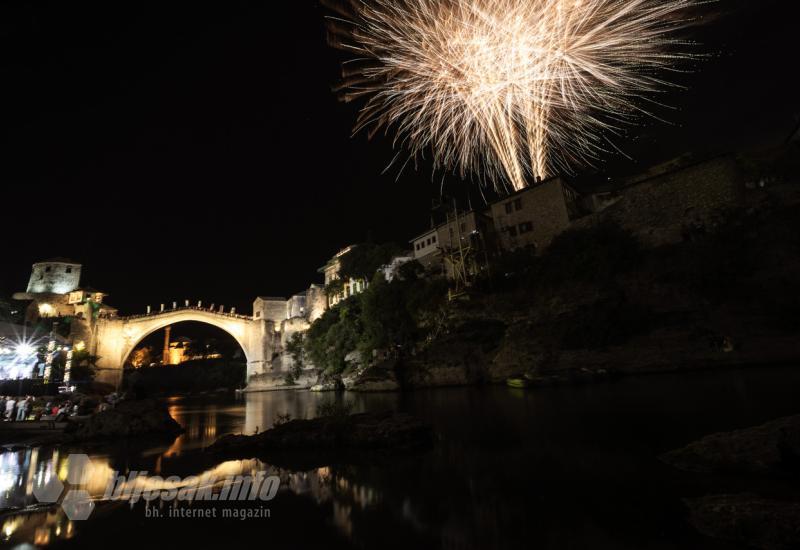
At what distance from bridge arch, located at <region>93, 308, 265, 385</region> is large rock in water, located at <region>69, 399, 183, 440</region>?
43.5 meters

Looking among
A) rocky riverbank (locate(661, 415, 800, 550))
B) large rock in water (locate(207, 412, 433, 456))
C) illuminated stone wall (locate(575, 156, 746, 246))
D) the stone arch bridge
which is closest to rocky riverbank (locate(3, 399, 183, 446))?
large rock in water (locate(207, 412, 433, 456))

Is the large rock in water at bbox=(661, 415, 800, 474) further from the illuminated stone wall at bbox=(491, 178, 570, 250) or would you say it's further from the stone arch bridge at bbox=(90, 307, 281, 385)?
the stone arch bridge at bbox=(90, 307, 281, 385)

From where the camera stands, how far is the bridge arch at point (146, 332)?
47.9 metres

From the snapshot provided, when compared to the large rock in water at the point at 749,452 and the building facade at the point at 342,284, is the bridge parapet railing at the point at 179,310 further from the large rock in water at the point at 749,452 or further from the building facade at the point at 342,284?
the large rock in water at the point at 749,452

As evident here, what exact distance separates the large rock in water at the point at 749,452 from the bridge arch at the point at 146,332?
197 feet

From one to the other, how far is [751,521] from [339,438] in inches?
311

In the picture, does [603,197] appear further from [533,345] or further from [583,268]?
[533,345]

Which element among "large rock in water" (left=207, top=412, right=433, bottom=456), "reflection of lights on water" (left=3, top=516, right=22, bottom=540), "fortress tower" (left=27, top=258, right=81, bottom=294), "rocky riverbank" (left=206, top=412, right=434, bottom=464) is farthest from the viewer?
"fortress tower" (left=27, top=258, right=81, bottom=294)

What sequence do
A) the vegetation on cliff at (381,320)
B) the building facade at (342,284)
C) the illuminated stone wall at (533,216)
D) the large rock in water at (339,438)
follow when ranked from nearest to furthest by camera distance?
the large rock in water at (339,438) → the illuminated stone wall at (533,216) → the vegetation on cliff at (381,320) → the building facade at (342,284)

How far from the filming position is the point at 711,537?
3463 mm

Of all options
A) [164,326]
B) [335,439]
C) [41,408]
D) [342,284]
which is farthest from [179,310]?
[335,439]

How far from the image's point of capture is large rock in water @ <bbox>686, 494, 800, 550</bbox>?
10.5ft

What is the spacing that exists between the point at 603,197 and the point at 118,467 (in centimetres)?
4213

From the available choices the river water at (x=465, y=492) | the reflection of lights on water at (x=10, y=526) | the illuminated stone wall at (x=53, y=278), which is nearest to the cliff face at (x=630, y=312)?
the river water at (x=465, y=492)
